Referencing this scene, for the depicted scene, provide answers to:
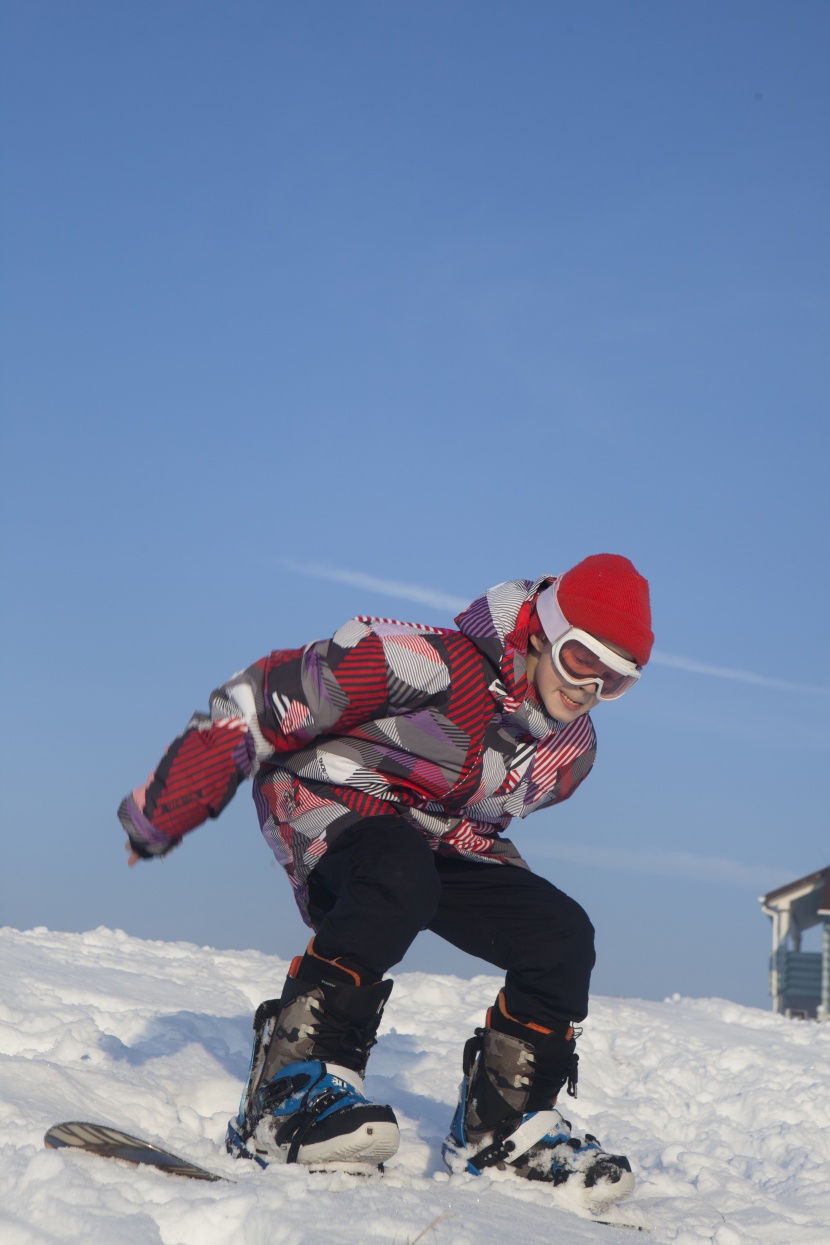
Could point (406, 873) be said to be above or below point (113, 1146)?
above

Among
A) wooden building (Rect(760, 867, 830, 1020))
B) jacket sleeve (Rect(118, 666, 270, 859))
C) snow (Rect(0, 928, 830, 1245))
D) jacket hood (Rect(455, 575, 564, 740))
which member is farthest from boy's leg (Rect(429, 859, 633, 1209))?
wooden building (Rect(760, 867, 830, 1020))

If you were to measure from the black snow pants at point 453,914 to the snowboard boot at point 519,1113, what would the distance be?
7 centimetres

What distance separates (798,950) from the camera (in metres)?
18.9

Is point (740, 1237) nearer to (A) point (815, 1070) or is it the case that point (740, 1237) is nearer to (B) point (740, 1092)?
(B) point (740, 1092)

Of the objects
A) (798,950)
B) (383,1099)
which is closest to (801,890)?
(798,950)

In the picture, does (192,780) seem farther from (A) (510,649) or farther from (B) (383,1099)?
(B) (383,1099)

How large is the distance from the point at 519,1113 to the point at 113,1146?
3.83 ft

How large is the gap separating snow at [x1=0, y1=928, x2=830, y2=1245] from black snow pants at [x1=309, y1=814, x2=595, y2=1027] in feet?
1.56

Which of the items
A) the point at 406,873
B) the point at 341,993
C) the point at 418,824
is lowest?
the point at 341,993

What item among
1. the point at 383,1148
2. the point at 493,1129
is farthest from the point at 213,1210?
the point at 493,1129

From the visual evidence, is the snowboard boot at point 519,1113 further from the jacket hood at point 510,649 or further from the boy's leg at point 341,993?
the jacket hood at point 510,649

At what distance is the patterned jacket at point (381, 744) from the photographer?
2.53 m

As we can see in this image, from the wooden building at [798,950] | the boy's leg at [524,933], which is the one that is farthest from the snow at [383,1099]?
the wooden building at [798,950]

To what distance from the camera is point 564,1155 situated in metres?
2.87
